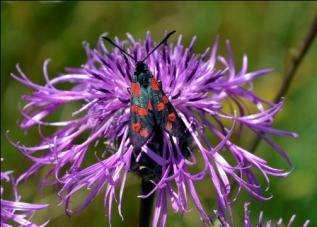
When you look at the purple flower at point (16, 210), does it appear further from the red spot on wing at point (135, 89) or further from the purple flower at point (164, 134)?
the red spot on wing at point (135, 89)

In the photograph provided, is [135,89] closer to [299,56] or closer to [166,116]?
[166,116]

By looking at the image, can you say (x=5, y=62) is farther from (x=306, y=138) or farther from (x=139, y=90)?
(x=139, y=90)

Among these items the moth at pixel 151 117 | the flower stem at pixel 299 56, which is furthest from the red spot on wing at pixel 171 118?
the flower stem at pixel 299 56

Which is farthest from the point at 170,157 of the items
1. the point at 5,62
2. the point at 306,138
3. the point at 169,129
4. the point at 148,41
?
the point at 5,62

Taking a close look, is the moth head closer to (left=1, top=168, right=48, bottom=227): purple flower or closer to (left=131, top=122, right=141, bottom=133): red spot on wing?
(left=131, top=122, right=141, bottom=133): red spot on wing

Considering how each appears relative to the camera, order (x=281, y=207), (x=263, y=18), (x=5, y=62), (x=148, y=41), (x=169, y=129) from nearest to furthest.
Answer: (x=169, y=129) → (x=148, y=41) → (x=281, y=207) → (x=5, y=62) → (x=263, y=18)

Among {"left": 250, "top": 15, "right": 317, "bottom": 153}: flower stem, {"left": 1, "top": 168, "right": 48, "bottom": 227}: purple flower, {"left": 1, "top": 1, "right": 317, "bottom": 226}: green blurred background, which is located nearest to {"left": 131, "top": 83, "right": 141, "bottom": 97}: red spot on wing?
{"left": 1, "top": 168, "right": 48, "bottom": 227}: purple flower

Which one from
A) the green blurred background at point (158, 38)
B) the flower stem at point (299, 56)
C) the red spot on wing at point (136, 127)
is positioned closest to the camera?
the red spot on wing at point (136, 127)
